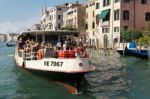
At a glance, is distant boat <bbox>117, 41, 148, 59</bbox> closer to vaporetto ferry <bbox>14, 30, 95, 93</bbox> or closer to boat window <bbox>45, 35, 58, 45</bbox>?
boat window <bbox>45, 35, 58, 45</bbox>

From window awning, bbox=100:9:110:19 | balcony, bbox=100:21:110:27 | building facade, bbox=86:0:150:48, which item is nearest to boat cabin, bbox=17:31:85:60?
building facade, bbox=86:0:150:48

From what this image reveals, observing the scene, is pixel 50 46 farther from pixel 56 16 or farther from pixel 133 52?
pixel 56 16

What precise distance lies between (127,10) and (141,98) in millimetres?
33745

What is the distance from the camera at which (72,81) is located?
1410cm

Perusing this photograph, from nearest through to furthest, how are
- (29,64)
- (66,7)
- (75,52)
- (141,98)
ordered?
(141,98) < (75,52) < (29,64) < (66,7)

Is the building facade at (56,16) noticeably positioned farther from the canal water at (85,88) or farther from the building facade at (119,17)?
the canal water at (85,88)

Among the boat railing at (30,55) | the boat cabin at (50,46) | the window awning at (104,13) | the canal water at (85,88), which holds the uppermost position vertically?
the window awning at (104,13)

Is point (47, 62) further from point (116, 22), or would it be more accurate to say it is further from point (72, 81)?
point (116, 22)

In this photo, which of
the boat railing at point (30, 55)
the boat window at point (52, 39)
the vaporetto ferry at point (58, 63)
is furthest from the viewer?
the boat window at point (52, 39)

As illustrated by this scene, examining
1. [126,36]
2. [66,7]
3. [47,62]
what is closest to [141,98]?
[47,62]

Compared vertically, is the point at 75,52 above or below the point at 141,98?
above

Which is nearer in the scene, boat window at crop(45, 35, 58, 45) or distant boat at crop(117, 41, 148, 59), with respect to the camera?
boat window at crop(45, 35, 58, 45)

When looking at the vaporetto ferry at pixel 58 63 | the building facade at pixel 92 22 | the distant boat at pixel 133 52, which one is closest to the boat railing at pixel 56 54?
the vaporetto ferry at pixel 58 63

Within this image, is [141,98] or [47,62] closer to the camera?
[141,98]
